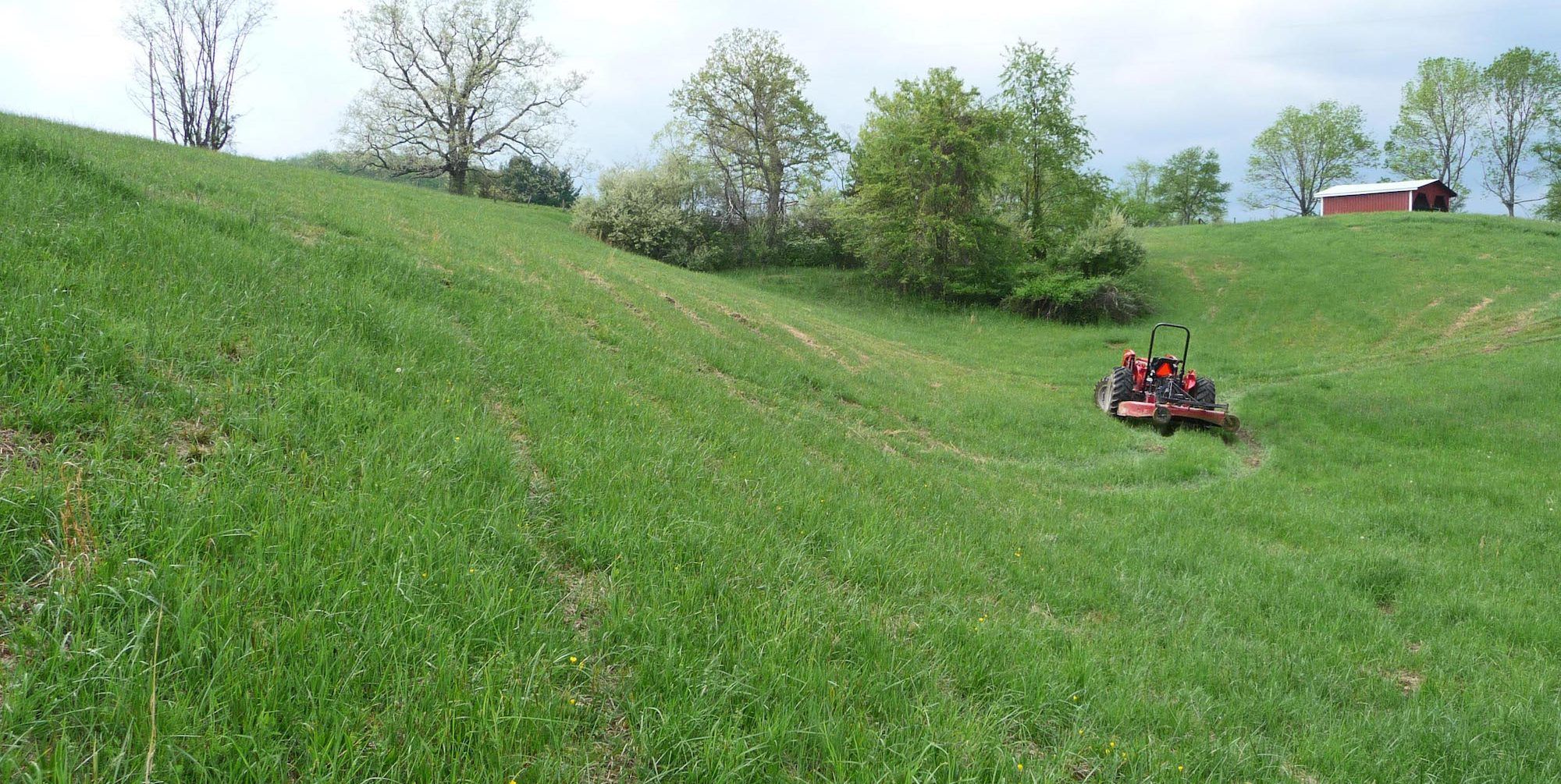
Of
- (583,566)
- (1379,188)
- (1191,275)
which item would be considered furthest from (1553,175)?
(583,566)

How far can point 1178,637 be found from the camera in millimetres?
4680

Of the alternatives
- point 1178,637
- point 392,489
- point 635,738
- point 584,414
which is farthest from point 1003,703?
point 584,414

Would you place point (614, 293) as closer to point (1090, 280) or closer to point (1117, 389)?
point (1117, 389)

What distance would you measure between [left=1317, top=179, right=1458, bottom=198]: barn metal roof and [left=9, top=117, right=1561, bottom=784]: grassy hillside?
51762mm

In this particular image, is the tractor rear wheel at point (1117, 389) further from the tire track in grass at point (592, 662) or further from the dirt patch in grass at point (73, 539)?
the dirt patch in grass at point (73, 539)

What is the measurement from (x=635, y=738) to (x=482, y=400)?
3.55 meters

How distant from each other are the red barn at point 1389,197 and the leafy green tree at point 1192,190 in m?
23.5

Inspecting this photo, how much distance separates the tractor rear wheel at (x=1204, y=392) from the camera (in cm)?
1327

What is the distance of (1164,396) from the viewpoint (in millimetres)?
13602

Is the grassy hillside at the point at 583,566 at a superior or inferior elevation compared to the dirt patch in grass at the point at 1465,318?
inferior

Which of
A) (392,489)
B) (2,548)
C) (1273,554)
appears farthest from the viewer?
(1273,554)

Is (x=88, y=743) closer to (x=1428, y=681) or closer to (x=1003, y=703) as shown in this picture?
(x=1003, y=703)

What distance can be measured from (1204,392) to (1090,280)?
54.4ft

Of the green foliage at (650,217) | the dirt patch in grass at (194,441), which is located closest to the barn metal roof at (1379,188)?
the green foliage at (650,217)
